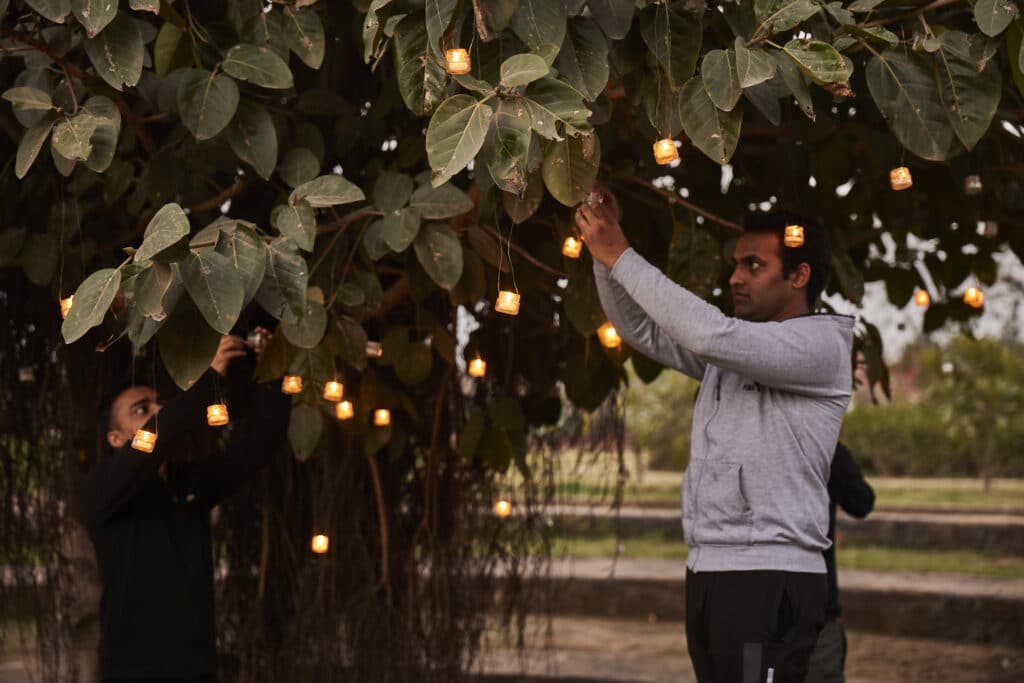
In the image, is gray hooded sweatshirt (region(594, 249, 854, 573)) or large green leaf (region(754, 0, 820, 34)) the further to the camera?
gray hooded sweatshirt (region(594, 249, 854, 573))

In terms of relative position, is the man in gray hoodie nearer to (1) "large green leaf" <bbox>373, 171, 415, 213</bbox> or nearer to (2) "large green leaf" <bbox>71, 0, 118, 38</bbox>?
(1) "large green leaf" <bbox>373, 171, 415, 213</bbox>

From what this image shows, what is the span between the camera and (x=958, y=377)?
7.85m

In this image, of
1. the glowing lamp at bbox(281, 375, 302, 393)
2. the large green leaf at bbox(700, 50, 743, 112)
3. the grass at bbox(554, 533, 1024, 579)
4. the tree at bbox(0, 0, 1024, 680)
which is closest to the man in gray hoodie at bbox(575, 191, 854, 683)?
the tree at bbox(0, 0, 1024, 680)

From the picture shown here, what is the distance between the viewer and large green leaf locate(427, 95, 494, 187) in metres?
1.18

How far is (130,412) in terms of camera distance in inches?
93.0

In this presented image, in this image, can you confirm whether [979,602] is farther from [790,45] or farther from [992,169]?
[790,45]

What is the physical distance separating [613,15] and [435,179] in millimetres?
397

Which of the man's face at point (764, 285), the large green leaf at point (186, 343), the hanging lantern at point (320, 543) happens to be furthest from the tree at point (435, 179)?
the man's face at point (764, 285)

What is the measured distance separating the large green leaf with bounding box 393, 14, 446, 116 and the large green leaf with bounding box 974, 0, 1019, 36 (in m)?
0.63

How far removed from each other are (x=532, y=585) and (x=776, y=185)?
1276mm

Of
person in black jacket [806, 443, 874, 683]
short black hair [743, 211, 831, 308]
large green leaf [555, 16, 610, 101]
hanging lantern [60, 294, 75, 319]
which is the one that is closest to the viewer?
hanging lantern [60, 294, 75, 319]

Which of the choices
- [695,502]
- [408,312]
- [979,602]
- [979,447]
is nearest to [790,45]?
[695,502]

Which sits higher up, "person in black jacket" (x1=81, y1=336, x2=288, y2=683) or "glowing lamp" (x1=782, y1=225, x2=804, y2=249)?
"glowing lamp" (x1=782, y1=225, x2=804, y2=249)

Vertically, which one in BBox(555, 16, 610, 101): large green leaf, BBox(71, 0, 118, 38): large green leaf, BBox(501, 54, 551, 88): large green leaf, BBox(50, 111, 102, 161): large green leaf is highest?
BBox(71, 0, 118, 38): large green leaf
